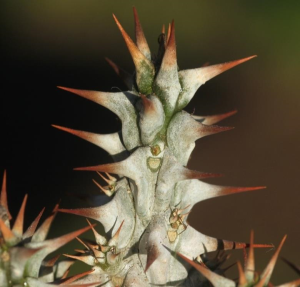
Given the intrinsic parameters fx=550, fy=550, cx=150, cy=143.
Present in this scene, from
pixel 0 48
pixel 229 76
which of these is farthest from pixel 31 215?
pixel 229 76

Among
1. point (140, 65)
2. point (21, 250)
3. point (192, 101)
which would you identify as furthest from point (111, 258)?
point (192, 101)

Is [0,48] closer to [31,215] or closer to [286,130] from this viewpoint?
[31,215]

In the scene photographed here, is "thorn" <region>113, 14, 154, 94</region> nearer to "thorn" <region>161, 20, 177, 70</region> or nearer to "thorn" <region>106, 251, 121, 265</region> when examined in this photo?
"thorn" <region>161, 20, 177, 70</region>

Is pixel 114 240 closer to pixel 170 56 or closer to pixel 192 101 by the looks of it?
pixel 170 56

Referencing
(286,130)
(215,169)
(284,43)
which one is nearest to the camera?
(215,169)

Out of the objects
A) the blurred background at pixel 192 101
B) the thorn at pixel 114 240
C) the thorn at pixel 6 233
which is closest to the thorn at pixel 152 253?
the thorn at pixel 114 240

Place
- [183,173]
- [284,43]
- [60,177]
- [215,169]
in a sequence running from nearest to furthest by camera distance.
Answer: [183,173], [60,177], [215,169], [284,43]

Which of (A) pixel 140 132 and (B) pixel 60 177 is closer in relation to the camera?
(A) pixel 140 132

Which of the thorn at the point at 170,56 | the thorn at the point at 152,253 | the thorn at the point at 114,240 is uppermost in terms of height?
the thorn at the point at 170,56

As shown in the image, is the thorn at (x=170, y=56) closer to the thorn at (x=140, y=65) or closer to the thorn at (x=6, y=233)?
the thorn at (x=140, y=65)
